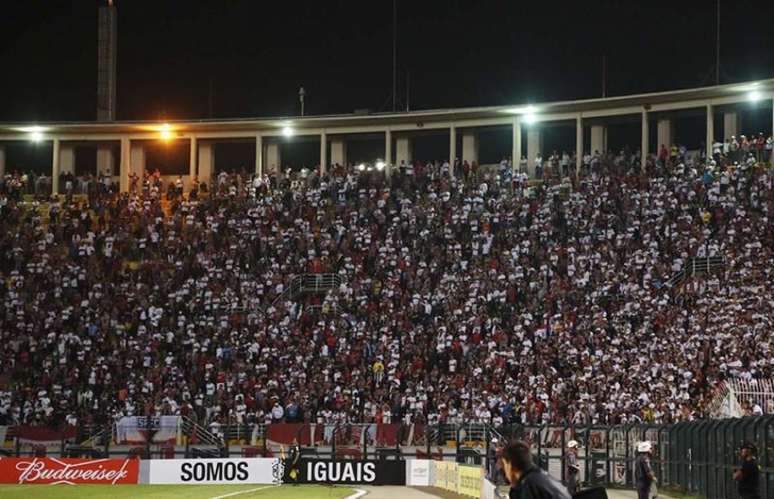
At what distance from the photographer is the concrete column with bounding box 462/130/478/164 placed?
65062mm

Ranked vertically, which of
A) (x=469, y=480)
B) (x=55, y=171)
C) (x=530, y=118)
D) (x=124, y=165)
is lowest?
(x=469, y=480)

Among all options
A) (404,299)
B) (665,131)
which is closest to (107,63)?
(404,299)

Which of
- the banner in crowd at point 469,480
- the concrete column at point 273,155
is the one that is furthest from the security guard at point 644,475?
the concrete column at point 273,155

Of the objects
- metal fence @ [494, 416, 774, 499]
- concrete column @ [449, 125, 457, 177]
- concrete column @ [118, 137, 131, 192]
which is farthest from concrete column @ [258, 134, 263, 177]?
metal fence @ [494, 416, 774, 499]

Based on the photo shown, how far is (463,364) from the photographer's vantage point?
47.5 meters

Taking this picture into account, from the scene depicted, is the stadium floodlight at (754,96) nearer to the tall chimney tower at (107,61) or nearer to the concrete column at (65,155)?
the tall chimney tower at (107,61)

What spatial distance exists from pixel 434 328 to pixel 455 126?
1682 centimetres

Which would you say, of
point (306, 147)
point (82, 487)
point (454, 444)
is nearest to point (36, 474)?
point (82, 487)

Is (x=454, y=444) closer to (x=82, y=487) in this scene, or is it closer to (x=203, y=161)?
(x=82, y=487)

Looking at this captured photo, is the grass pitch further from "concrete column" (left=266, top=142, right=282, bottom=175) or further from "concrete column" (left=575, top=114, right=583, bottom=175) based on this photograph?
"concrete column" (left=266, top=142, right=282, bottom=175)

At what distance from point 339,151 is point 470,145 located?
6075mm

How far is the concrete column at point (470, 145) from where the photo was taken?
6506 cm

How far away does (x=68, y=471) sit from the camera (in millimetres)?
40375

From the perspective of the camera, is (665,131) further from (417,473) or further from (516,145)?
(417,473)
